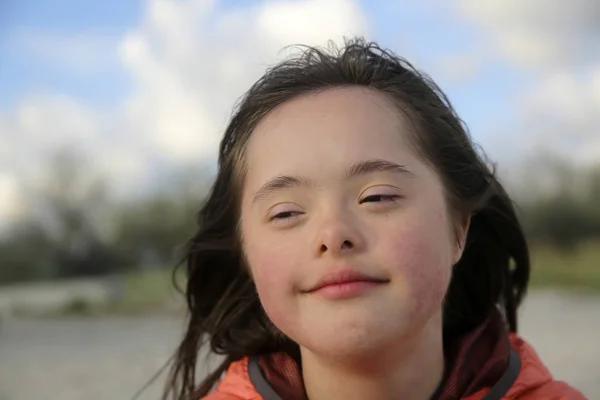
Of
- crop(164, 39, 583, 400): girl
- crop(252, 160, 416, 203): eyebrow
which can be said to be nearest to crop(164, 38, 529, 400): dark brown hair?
crop(164, 39, 583, 400): girl

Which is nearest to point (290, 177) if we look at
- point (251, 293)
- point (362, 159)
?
point (362, 159)

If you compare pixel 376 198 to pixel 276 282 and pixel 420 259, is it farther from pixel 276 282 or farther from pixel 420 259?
pixel 276 282

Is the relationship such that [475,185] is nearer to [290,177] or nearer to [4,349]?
[290,177]

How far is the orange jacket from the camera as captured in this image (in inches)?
57.1

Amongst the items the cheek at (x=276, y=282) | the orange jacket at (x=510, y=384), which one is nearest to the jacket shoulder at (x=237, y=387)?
the orange jacket at (x=510, y=384)

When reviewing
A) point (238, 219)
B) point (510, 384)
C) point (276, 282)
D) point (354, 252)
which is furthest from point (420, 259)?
point (238, 219)

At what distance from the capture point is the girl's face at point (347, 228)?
1227mm

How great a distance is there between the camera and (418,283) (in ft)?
4.11

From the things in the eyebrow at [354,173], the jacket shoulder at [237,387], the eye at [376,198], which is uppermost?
the eyebrow at [354,173]

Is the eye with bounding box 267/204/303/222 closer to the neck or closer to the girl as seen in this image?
the girl

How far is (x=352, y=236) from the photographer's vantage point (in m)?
1.22

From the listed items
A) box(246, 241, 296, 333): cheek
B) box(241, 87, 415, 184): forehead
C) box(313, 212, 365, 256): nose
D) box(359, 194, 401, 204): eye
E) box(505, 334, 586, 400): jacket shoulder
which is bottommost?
box(505, 334, 586, 400): jacket shoulder

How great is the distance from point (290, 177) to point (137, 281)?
4137mm

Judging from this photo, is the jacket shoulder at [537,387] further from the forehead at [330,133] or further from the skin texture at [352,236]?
the forehead at [330,133]
